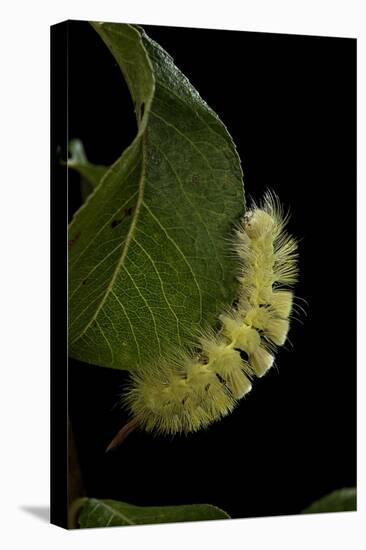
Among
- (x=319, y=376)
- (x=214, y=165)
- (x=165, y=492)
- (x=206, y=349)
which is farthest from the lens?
(x=319, y=376)

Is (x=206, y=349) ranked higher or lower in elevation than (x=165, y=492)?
higher

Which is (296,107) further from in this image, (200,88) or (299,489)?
(299,489)

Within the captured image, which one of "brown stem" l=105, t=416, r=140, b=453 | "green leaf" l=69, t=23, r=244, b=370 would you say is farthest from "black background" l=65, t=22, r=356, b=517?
"green leaf" l=69, t=23, r=244, b=370

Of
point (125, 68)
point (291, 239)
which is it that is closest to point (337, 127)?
point (291, 239)

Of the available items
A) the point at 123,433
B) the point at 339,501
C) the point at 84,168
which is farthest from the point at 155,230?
the point at 339,501

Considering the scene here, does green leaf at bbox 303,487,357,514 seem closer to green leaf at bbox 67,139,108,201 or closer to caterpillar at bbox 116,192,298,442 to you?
caterpillar at bbox 116,192,298,442

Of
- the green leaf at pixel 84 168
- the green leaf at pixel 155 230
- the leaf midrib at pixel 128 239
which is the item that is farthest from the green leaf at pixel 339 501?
the green leaf at pixel 84 168

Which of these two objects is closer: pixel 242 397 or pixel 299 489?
pixel 242 397

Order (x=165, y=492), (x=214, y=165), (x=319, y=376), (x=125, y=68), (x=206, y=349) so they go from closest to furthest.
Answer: (x=125, y=68) → (x=214, y=165) → (x=206, y=349) → (x=165, y=492) → (x=319, y=376)
